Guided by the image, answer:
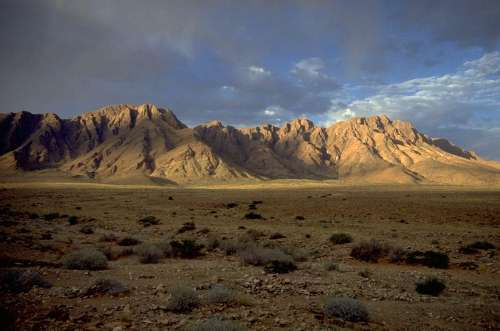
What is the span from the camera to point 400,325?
293 inches

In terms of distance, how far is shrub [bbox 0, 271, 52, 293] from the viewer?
8234mm

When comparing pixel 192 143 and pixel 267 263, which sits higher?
pixel 192 143

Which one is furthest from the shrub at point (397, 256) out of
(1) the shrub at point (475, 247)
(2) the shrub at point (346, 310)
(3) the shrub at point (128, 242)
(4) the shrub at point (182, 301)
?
(3) the shrub at point (128, 242)

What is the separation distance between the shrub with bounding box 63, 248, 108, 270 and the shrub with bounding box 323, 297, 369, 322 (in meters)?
7.94

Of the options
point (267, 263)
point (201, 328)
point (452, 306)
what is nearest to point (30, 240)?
point (267, 263)

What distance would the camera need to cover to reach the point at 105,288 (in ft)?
29.1

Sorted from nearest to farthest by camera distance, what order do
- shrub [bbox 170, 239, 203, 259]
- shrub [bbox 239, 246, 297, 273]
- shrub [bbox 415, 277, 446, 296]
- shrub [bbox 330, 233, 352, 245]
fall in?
shrub [bbox 415, 277, 446, 296] < shrub [bbox 239, 246, 297, 273] < shrub [bbox 170, 239, 203, 259] < shrub [bbox 330, 233, 352, 245]

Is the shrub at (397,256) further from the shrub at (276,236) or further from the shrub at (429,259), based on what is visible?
the shrub at (276,236)

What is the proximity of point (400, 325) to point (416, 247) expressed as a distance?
1119cm

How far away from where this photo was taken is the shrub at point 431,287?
9.84 metres

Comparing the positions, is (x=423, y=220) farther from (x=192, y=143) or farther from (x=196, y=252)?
(x=192, y=143)

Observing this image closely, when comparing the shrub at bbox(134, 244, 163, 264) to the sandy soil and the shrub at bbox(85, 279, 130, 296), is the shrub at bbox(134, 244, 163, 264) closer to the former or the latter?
the sandy soil

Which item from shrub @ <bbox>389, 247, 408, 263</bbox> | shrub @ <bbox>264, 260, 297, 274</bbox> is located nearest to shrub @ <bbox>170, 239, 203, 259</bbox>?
shrub @ <bbox>264, 260, 297, 274</bbox>

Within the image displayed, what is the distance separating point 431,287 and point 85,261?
35.0 feet
